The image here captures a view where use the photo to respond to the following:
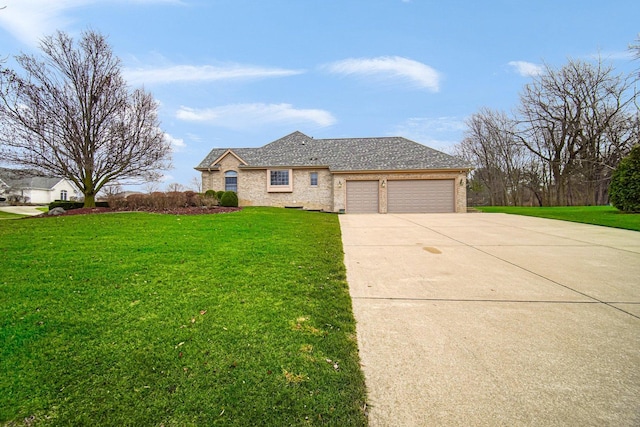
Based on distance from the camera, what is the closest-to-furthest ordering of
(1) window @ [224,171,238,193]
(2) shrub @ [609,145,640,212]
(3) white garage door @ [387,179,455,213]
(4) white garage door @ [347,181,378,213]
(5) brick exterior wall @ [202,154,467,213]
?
1. (2) shrub @ [609,145,640,212]
2. (3) white garage door @ [387,179,455,213]
3. (4) white garage door @ [347,181,378,213]
4. (5) brick exterior wall @ [202,154,467,213]
5. (1) window @ [224,171,238,193]

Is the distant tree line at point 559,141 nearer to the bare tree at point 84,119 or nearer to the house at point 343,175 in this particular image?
the house at point 343,175

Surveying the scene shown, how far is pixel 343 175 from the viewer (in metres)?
19.0

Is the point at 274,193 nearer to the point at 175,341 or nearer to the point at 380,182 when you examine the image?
the point at 380,182

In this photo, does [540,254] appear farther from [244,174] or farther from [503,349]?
[244,174]

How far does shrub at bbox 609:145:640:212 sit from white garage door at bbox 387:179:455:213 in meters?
7.30

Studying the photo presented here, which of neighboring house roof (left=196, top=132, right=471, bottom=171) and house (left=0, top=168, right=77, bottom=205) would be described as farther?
house (left=0, top=168, right=77, bottom=205)

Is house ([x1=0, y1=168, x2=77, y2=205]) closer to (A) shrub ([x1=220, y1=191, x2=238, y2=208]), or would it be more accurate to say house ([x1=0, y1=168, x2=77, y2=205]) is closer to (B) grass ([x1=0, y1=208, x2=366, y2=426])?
(A) shrub ([x1=220, y1=191, x2=238, y2=208])

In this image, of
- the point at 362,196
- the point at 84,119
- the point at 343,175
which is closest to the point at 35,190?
the point at 84,119

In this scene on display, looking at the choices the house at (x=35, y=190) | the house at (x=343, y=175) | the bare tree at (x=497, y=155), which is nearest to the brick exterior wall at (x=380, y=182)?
the house at (x=343, y=175)

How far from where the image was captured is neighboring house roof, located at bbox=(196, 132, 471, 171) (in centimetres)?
1892

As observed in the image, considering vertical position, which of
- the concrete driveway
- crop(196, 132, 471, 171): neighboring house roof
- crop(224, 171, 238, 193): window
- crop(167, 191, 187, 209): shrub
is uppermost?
crop(196, 132, 471, 171): neighboring house roof

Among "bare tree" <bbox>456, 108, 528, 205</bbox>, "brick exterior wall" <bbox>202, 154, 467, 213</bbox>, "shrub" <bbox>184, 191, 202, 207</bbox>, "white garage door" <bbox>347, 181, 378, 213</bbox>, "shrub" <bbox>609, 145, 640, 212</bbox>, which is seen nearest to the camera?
"shrub" <bbox>609, 145, 640, 212</bbox>

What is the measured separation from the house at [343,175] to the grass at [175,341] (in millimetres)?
13996

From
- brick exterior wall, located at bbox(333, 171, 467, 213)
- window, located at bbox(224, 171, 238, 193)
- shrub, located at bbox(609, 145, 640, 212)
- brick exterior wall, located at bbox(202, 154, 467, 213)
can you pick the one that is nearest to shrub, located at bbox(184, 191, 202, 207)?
brick exterior wall, located at bbox(202, 154, 467, 213)
